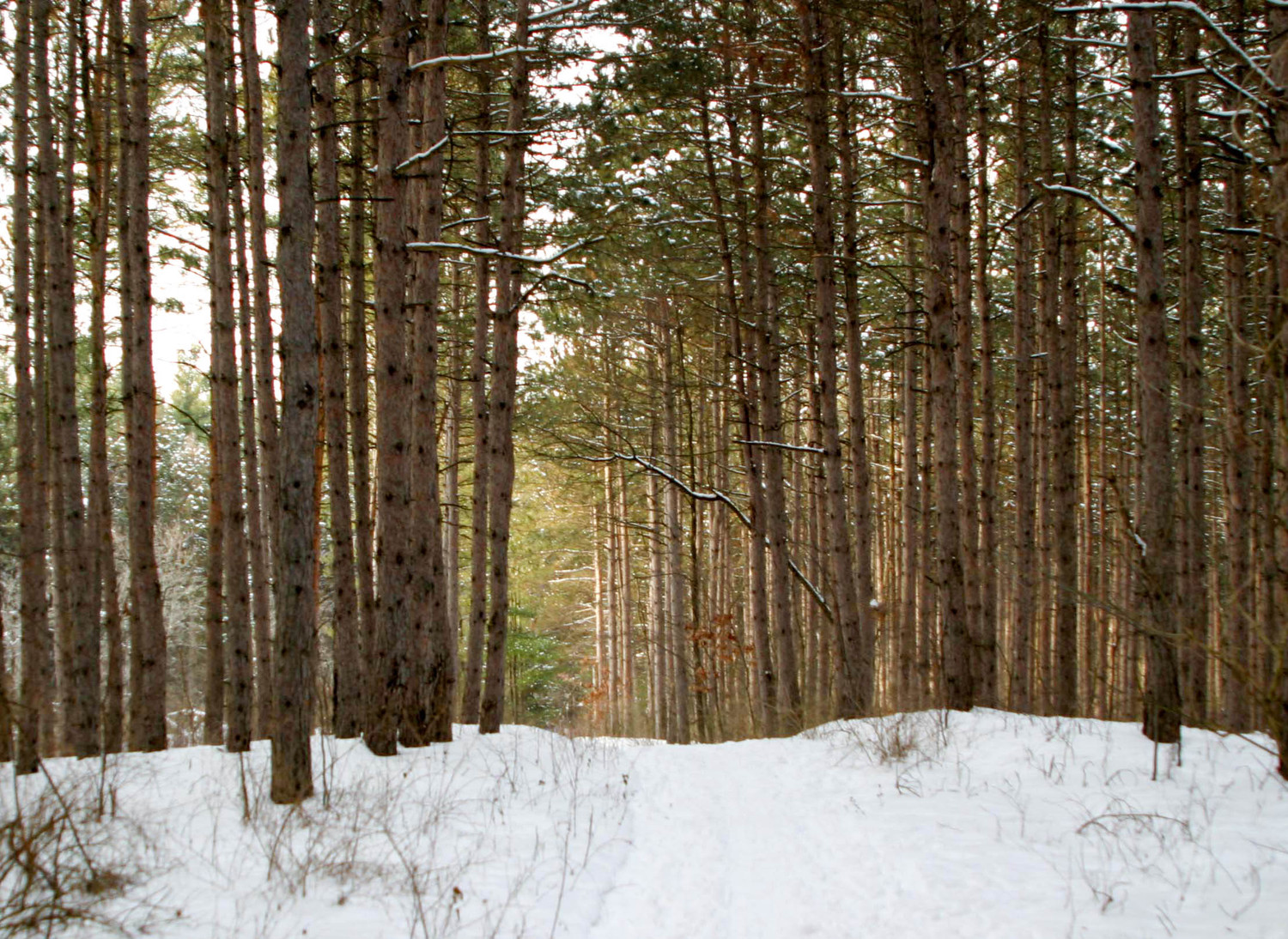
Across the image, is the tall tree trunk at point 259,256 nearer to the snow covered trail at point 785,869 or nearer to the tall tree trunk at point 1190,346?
the snow covered trail at point 785,869

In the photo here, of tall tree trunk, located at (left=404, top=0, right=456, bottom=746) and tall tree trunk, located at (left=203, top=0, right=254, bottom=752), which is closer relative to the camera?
tall tree trunk, located at (left=203, top=0, right=254, bottom=752)

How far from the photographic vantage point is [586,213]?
994 cm

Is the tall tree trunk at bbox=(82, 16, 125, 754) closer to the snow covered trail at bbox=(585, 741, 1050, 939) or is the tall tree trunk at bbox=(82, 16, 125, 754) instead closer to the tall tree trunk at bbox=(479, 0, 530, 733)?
the tall tree trunk at bbox=(479, 0, 530, 733)

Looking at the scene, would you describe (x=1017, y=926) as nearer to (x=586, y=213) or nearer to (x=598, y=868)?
(x=598, y=868)

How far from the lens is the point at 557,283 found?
35.1 ft

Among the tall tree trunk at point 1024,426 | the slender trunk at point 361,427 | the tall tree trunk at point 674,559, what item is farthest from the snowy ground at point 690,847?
the tall tree trunk at point 674,559

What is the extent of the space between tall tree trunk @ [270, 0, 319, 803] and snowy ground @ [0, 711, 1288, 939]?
360 mm

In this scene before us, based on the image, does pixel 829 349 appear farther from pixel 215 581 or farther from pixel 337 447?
pixel 215 581

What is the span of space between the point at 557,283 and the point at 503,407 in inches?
81.4

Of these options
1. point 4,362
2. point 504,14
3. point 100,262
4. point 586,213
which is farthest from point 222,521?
point 4,362

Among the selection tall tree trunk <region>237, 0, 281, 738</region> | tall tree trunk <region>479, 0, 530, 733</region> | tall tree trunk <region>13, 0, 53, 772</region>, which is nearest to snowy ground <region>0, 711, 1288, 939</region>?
tall tree trunk <region>13, 0, 53, 772</region>

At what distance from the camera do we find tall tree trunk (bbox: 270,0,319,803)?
5.44 m

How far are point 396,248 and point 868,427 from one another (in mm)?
19338

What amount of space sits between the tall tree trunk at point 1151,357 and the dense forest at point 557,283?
31mm
